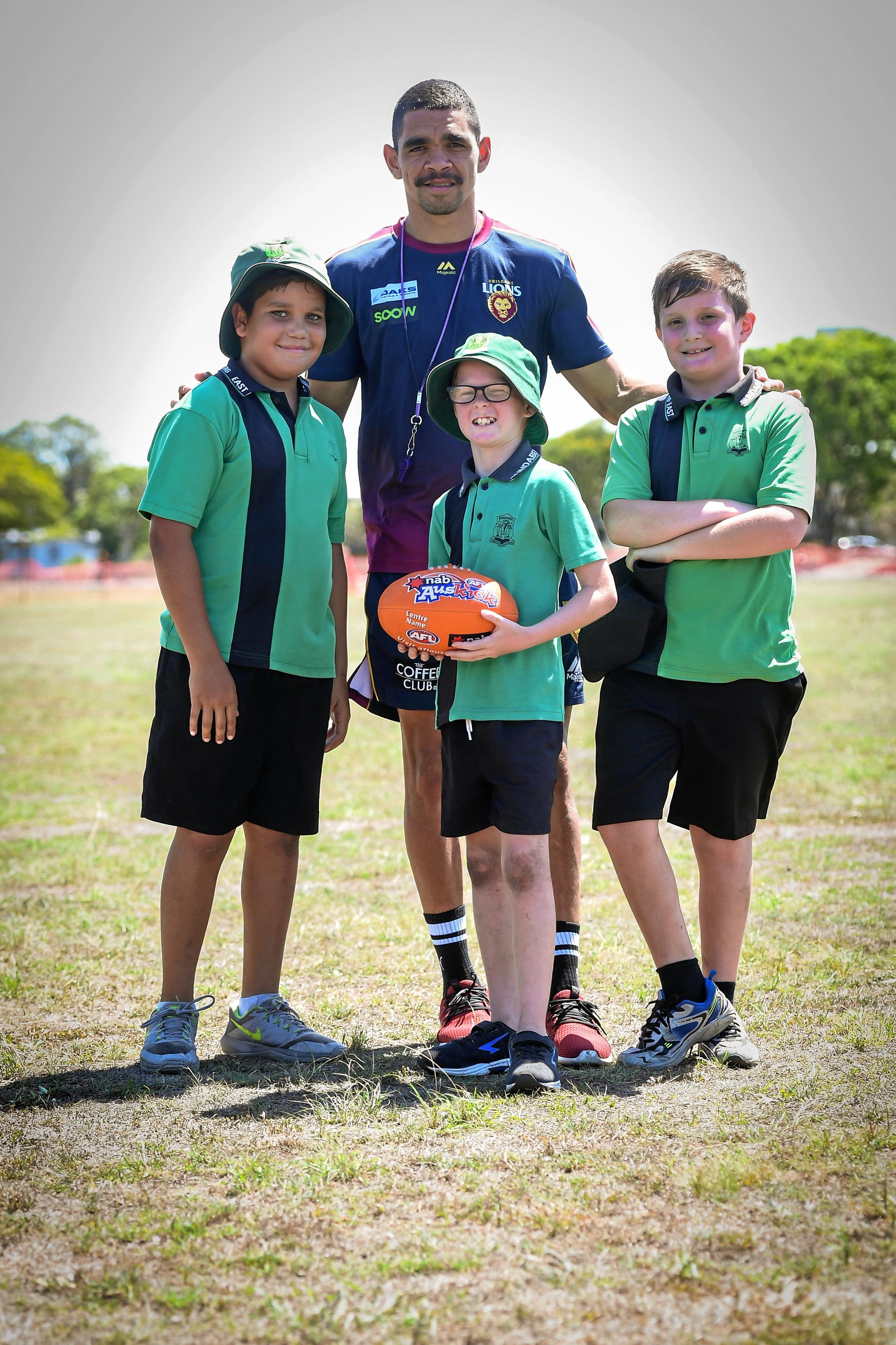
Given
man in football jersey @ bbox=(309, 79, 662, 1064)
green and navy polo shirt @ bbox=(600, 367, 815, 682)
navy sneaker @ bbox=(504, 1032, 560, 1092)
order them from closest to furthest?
navy sneaker @ bbox=(504, 1032, 560, 1092), green and navy polo shirt @ bbox=(600, 367, 815, 682), man in football jersey @ bbox=(309, 79, 662, 1064)

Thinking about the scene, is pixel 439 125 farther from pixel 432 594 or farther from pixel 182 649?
pixel 182 649

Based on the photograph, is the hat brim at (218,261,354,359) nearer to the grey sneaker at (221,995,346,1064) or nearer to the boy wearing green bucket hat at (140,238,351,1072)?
the boy wearing green bucket hat at (140,238,351,1072)

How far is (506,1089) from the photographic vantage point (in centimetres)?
321

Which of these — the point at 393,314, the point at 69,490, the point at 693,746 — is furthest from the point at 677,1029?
the point at 69,490

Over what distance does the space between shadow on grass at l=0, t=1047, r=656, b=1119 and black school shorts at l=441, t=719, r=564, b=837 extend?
2.35ft

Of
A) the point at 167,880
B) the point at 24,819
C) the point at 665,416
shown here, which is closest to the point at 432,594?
the point at 665,416

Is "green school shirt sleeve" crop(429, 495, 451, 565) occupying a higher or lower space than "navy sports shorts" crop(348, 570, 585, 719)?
higher

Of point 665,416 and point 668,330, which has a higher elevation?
point 668,330

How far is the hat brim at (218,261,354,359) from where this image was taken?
3699 mm

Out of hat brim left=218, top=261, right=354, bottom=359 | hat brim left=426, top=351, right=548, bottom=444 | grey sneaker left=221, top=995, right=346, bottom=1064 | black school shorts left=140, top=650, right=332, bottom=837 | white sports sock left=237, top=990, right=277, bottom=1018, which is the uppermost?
hat brim left=218, top=261, right=354, bottom=359

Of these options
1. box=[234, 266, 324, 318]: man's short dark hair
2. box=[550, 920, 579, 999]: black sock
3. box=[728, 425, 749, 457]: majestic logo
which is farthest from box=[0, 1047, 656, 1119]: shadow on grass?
box=[234, 266, 324, 318]: man's short dark hair

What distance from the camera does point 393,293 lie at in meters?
4.04

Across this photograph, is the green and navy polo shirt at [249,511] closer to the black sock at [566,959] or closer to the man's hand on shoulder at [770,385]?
the black sock at [566,959]

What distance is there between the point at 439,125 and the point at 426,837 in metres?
2.39
